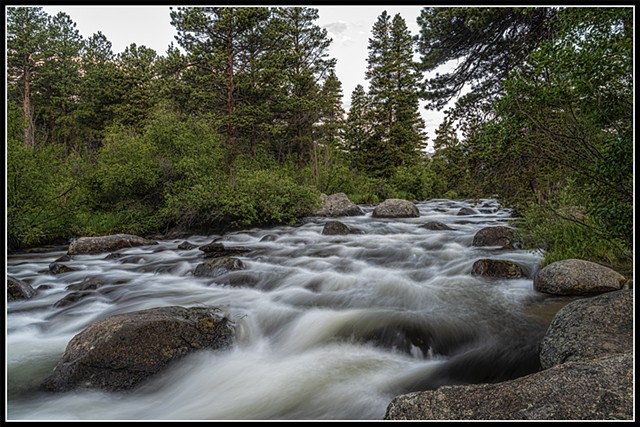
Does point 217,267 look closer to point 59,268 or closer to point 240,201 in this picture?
point 59,268

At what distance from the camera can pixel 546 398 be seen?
2.47 m

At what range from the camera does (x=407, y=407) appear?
2729 mm

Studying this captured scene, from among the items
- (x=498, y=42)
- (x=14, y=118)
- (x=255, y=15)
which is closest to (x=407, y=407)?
(x=498, y=42)

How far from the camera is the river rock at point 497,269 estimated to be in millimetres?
7453

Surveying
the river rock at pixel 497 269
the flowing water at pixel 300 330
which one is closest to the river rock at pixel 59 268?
the flowing water at pixel 300 330

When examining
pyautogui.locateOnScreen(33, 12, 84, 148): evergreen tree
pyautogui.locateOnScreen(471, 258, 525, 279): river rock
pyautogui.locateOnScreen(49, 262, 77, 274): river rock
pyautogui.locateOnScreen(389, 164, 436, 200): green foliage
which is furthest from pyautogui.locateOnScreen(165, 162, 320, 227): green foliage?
pyautogui.locateOnScreen(33, 12, 84, 148): evergreen tree

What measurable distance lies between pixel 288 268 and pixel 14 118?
9906 mm

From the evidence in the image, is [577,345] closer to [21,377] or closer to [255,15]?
[21,377]

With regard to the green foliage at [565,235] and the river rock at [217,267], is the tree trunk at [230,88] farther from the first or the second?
the green foliage at [565,235]

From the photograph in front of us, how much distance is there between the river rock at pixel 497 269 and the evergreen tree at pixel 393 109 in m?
25.9

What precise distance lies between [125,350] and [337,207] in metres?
16.4

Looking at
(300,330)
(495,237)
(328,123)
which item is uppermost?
(328,123)

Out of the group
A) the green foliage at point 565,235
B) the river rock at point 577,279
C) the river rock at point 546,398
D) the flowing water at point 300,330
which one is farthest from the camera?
the green foliage at point 565,235

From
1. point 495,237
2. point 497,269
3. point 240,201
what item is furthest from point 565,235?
point 240,201
